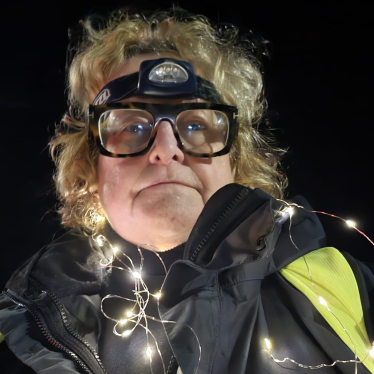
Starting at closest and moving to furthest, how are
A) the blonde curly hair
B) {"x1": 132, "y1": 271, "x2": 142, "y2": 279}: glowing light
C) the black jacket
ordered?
the black jacket < {"x1": 132, "y1": 271, "x2": 142, "y2": 279}: glowing light < the blonde curly hair

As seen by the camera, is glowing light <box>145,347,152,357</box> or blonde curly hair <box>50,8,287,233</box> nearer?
glowing light <box>145,347,152,357</box>

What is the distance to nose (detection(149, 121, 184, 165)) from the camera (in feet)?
3.33

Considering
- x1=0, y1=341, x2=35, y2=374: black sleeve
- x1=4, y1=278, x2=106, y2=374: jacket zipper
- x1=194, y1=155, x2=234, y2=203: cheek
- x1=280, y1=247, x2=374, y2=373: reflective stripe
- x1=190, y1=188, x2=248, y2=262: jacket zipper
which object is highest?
x1=190, y1=188, x2=248, y2=262: jacket zipper

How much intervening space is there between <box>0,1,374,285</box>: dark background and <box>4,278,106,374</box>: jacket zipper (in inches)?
27.7

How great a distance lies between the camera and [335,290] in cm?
86

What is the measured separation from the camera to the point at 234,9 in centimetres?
145

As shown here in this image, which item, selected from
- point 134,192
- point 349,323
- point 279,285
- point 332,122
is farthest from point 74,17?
point 349,323

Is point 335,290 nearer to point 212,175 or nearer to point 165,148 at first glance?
point 212,175

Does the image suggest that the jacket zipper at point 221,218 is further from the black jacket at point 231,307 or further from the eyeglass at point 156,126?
the eyeglass at point 156,126

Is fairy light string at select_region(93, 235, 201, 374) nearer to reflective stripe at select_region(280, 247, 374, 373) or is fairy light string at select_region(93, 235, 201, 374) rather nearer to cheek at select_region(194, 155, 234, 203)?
cheek at select_region(194, 155, 234, 203)

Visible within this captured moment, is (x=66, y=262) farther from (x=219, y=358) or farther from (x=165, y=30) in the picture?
Result: (x=165, y=30)

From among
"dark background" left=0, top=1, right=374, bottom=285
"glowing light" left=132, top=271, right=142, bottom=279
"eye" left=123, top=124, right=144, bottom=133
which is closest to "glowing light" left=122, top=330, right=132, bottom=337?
"glowing light" left=132, top=271, right=142, bottom=279

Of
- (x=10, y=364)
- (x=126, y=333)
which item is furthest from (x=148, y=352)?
(x=10, y=364)

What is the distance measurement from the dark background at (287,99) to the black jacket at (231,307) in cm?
61
